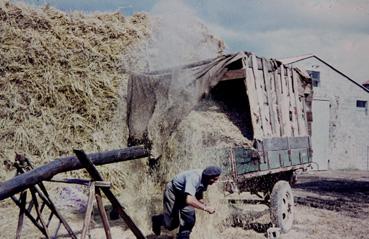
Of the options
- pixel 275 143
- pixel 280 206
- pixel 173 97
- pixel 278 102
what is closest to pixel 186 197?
pixel 173 97

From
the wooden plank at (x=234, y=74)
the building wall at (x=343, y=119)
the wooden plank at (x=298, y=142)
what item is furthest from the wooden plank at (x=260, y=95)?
the building wall at (x=343, y=119)

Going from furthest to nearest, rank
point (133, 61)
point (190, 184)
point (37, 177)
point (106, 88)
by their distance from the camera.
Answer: point (133, 61)
point (106, 88)
point (190, 184)
point (37, 177)

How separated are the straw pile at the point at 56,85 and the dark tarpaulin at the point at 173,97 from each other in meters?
2.37

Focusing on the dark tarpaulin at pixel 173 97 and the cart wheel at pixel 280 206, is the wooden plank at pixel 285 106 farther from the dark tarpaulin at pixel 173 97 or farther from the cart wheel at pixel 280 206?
the dark tarpaulin at pixel 173 97

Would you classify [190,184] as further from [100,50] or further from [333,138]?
[333,138]

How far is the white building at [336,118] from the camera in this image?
22406mm

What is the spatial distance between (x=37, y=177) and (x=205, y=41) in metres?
7.97

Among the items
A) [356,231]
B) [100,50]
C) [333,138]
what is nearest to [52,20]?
[100,50]

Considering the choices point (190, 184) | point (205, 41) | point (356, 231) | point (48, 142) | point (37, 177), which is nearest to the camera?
point (37, 177)

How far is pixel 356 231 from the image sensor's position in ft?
23.2

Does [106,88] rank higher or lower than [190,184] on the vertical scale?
higher

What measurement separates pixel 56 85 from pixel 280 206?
5.15 m

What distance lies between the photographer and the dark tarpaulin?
6137mm

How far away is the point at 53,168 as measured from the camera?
2.84 meters
